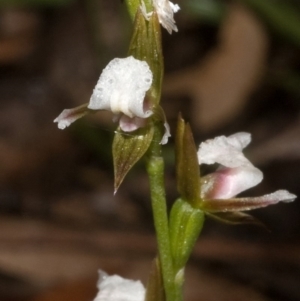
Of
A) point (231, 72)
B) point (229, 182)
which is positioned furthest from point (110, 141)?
point (229, 182)

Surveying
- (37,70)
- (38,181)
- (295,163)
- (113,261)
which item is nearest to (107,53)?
(37,70)

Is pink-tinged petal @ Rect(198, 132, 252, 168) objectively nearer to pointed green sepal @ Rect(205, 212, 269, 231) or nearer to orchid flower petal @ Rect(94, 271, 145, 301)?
pointed green sepal @ Rect(205, 212, 269, 231)

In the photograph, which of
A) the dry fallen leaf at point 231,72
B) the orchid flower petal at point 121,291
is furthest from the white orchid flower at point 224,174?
the dry fallen leaf at point 231,72

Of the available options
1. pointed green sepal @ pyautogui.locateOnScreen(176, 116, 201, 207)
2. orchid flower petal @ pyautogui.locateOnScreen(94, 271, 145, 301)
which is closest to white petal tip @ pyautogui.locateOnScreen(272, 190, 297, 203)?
pointed green sepal @ pyautogui.locateOnScreen(176, 116, 201, 207)

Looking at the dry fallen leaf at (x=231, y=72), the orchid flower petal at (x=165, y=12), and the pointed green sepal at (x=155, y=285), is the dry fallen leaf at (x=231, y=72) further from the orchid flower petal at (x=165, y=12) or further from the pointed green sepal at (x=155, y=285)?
the orchid flower petal at (x=165, y=12)

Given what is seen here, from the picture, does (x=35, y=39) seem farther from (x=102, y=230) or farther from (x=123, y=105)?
(x=123, y=105)

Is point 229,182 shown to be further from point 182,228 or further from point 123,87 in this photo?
point 123,87

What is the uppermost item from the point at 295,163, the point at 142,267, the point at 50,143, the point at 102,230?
the point at 50,143
